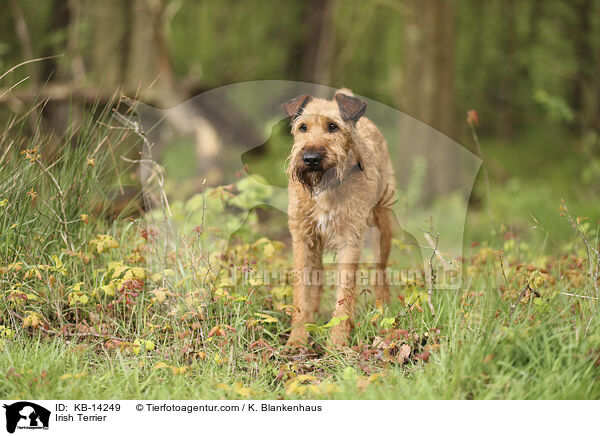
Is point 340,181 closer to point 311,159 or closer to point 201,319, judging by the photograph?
point 311,159

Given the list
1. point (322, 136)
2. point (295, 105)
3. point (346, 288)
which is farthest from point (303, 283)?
point (295, 105)

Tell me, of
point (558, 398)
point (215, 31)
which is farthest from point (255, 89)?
point (215, 31)

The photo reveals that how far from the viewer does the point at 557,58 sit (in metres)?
15.1

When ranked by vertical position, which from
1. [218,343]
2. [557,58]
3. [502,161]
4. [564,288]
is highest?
[557,58]

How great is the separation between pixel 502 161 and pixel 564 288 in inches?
570

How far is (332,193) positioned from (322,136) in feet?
1.36

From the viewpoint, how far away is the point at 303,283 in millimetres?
3875

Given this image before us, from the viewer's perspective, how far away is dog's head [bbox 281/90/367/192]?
333 centimetres

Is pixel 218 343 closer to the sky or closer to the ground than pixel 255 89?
closer to the ground
